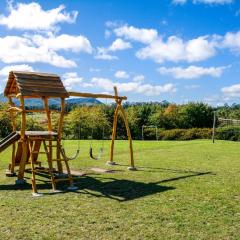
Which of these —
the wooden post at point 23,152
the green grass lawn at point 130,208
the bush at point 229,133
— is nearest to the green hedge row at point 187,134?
the bush at point 229,133

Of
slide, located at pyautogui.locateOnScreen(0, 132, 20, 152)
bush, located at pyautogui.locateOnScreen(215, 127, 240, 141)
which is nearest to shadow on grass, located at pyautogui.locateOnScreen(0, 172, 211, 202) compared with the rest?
slide, located at pyautogui.locateOnScreen(0, 132, 20, 152)

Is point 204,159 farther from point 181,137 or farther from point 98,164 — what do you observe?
point 181,137

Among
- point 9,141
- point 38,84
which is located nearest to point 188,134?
point 9,141

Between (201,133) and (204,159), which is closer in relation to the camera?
(204,159)

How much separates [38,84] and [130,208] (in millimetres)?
4598

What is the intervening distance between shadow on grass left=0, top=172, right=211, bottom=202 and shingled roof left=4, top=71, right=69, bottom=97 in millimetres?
2458

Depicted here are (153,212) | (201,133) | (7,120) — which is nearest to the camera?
(153,212)

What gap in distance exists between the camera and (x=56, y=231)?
19.6 feet

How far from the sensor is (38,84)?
10.2m

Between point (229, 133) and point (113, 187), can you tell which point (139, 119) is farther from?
point (113, 187)

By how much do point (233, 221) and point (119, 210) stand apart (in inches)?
83.1

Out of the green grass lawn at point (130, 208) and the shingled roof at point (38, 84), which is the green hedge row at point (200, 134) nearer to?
the green grass lawn at point (130, 208)

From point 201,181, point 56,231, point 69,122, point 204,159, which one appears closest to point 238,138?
point 69,122

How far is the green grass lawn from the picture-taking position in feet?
19.4
